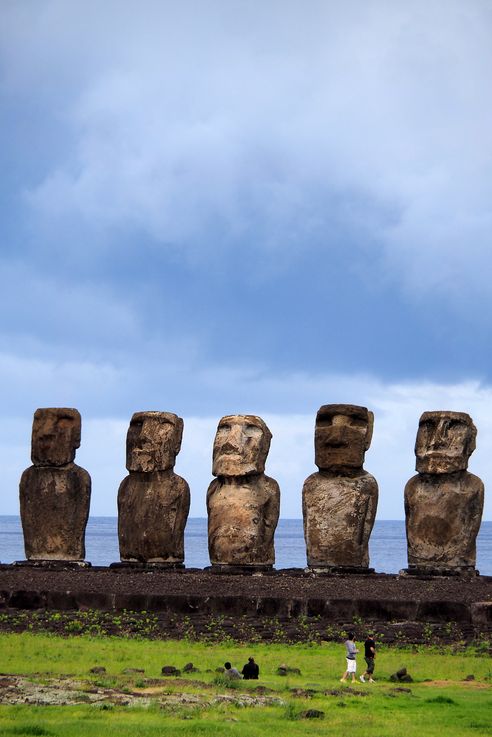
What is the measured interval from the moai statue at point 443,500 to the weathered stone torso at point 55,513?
18.1 feet

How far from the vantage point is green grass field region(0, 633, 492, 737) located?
37.0 ft

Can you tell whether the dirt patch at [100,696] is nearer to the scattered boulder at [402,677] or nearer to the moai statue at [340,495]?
the scattered boulder at [402,677]

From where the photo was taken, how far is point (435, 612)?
17.4 m

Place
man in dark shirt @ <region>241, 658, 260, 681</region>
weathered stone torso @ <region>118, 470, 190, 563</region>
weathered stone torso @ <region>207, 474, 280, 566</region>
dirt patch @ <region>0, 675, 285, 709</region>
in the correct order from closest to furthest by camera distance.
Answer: dirt patch @ <region>0, 675, 285, 709</region>
man in dark shirt @ <region>241, 658, 260, 681</region>
weathered stone torso @ <region>207, 474, 280, 566</region>
weathered stone torso @ <region>118, 470, 190, 563</region>

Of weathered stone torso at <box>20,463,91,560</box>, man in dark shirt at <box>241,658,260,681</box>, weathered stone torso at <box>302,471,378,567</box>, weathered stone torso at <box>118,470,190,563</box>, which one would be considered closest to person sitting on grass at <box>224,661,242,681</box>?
man in dark shirt at <box>241,658,260,681</box>

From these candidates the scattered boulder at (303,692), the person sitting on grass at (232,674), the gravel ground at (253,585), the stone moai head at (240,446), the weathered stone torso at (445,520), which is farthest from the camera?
the stone moai head at (240,446)

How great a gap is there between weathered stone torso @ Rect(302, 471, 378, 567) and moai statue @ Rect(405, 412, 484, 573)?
27.3 inches

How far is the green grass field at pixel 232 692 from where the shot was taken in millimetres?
11273

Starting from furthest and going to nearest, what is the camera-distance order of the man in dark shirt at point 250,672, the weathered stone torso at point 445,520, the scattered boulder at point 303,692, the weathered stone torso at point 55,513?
1. the weathered stone torso at point 55,513
2. the weathered stone torso at point 445,520
3. the man in dark shirt at point 250,672
4. the scattered boulder at point 303,692

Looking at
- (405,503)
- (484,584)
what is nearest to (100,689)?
(484,584)

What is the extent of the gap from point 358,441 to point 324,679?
8478 millimetres

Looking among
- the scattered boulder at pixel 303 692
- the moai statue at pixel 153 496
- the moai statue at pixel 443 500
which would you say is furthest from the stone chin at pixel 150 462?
the scattered boulder at pixel 303 692

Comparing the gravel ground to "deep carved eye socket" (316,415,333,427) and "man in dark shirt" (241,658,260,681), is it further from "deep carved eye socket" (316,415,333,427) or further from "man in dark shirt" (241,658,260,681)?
"man in dark shirt" (241,658,260,681)

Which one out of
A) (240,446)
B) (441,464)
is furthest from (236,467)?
(441,464)
